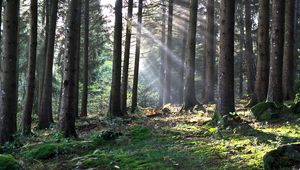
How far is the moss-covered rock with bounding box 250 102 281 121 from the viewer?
12.8 m

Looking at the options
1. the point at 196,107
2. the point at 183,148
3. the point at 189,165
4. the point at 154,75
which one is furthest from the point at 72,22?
the point at 154,75

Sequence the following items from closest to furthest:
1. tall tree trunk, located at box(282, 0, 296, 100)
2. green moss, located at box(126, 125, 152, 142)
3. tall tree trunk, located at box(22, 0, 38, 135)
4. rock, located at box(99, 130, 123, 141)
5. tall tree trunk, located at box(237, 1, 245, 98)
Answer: rock, located at box(99, 130, 123, 141), green moss, located at box(126, 125, 152, 142), tall tree trunk, located at box(22, 0, 38, 135), tall tree trunk, located at box(282, 0, 296, 100), tall tree trunk, located at box(237, 1, 245, 98)

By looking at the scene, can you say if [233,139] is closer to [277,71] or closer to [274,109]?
[274,109]

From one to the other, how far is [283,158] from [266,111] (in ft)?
22.6

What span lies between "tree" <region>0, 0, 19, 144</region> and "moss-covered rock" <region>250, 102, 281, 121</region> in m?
7.75

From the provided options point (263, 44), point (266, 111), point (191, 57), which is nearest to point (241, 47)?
point (191, 57)

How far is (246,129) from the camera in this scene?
442 inches

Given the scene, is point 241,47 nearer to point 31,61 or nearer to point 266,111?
point 31,61

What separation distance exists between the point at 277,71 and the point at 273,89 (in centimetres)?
66

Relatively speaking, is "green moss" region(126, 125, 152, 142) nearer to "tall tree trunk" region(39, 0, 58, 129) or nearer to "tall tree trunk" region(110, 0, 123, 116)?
"tall tree trunk" region(110, 0, 123, 116)

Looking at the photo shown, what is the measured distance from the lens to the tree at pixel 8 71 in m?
11.8

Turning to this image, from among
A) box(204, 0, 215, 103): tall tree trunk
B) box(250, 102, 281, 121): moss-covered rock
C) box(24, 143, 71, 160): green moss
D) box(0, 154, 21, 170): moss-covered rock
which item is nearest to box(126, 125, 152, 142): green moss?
box(24, 143, 71, 160): green moss

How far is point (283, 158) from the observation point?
645cm

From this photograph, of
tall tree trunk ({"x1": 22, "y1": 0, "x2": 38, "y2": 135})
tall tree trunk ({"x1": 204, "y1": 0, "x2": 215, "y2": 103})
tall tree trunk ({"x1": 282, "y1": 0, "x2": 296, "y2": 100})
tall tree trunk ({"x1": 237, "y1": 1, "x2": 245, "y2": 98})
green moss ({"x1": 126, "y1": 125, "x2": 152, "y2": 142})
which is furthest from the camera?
tall tree trunk ({"x1": 237, "y1": 1, "x2": 245, "y2": 98})
